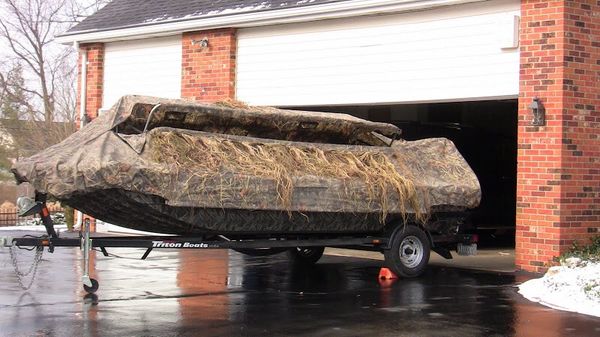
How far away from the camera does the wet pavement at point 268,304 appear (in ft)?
27.3

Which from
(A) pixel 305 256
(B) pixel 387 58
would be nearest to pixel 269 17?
(B) pixel 387 58

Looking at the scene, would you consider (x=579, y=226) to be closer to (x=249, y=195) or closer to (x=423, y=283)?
(x=423, y=283)

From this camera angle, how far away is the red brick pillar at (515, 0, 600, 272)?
12.9 m

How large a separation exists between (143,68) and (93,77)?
5.26 feet

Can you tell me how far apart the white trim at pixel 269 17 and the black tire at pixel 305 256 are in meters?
4.34

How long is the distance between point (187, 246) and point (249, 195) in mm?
998

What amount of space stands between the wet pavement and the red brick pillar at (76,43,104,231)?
6856 mm

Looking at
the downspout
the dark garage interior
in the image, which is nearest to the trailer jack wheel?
the dark garage interior

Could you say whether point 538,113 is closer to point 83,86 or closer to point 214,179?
point 214,179

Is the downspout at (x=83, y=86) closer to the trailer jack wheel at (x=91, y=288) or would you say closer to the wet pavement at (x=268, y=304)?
the wet pavement at (x=268, y=304)

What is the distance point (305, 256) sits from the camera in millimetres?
14539

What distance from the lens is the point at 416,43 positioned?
14992 millimetres

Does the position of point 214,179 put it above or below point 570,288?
above

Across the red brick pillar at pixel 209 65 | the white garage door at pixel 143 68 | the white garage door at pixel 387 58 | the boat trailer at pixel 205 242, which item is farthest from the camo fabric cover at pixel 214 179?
the white garage door at pixel 143 68
